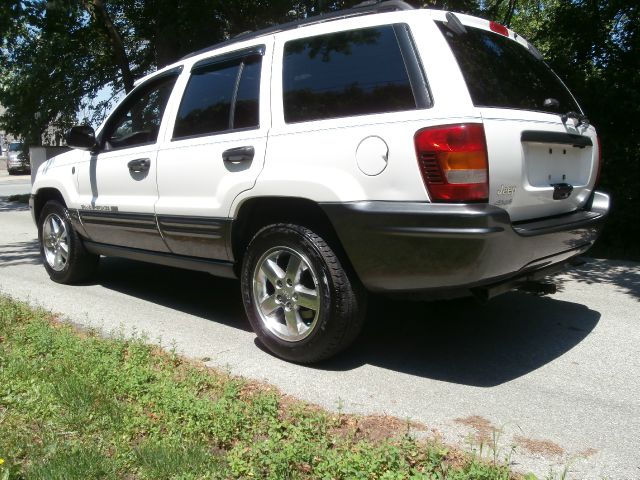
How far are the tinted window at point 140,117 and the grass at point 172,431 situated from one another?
190 cm

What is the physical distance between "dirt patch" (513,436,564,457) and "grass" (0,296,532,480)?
30cm

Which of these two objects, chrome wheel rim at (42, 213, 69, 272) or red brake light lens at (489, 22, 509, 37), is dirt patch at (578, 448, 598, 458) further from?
chrome wheel rim at (42, 213, 69, 272)

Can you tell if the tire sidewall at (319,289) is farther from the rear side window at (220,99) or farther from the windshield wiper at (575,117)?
the windshield wiper at (575,117)

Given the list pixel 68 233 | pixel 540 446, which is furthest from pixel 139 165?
pixel 540 446

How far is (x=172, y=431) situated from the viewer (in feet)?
9.04

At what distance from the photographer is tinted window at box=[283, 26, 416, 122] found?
3.17 metres

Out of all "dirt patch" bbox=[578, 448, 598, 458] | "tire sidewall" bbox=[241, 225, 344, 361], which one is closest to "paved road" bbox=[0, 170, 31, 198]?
"tire sidewall" bbox=[241, 225, 344, 361]

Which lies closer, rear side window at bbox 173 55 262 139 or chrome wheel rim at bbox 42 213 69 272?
Answer: rear side window at bbox 173 55 262 139

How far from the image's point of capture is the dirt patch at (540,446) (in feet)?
8.63

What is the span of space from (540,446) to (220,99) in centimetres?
297

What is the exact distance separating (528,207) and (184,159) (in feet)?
7.76

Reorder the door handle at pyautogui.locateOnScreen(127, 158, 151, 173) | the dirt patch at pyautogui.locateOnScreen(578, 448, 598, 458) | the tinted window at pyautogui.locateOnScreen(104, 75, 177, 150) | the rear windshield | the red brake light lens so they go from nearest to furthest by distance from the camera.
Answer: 1. the dirt patch at pyautogui.locateOnScreen(578, 448, 598, 458)
2. the rear windshield
3. the red brake light lens
4. the door handle at pyautogui.locateOnScreen(127, 158, 151, 173)
5. the tinted window at pyautogui.locateOnScreen(104, 75, 177, 150)

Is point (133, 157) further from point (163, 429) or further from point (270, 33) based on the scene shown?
point (163, 429)

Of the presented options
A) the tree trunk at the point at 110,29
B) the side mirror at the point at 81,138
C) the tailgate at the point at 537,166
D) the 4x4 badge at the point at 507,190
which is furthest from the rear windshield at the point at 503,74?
the tree trunk at the point at 110,29
